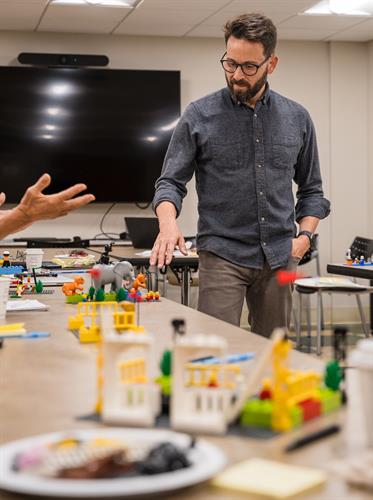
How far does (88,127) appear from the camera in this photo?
7.14m

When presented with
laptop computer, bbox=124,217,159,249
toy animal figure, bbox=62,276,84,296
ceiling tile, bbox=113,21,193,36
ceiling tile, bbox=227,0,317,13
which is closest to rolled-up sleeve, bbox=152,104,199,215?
toy animal figure, bbox=62,276,84,296

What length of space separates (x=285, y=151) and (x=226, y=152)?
215mm

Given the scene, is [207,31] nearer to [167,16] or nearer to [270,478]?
[167,16]

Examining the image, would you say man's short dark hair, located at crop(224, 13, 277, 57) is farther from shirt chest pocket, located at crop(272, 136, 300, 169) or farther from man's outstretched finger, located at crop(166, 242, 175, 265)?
man's outstretched finger, located at crop(166, 242, 175, 265)

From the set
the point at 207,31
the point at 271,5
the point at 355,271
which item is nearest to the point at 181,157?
the point at 355,271

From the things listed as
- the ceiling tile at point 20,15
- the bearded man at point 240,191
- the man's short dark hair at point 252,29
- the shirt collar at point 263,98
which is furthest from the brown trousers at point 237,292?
the ceiling tile at point 20,15

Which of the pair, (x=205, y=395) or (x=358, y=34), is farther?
(x=358, y=34)

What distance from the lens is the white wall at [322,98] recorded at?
7.28 metres

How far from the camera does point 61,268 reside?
3875 mm

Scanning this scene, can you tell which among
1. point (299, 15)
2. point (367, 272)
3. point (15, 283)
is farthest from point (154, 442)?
point (299, 15)

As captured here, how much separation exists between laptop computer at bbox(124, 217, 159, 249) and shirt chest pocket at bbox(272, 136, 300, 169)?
2.94 meters

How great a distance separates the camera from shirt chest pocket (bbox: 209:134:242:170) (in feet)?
8.92

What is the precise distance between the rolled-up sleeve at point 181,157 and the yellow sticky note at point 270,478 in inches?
70.8

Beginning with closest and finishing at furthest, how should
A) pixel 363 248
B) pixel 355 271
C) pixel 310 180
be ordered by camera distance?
pixel 310 180 < pixel 355 271 < pixel 363 248
